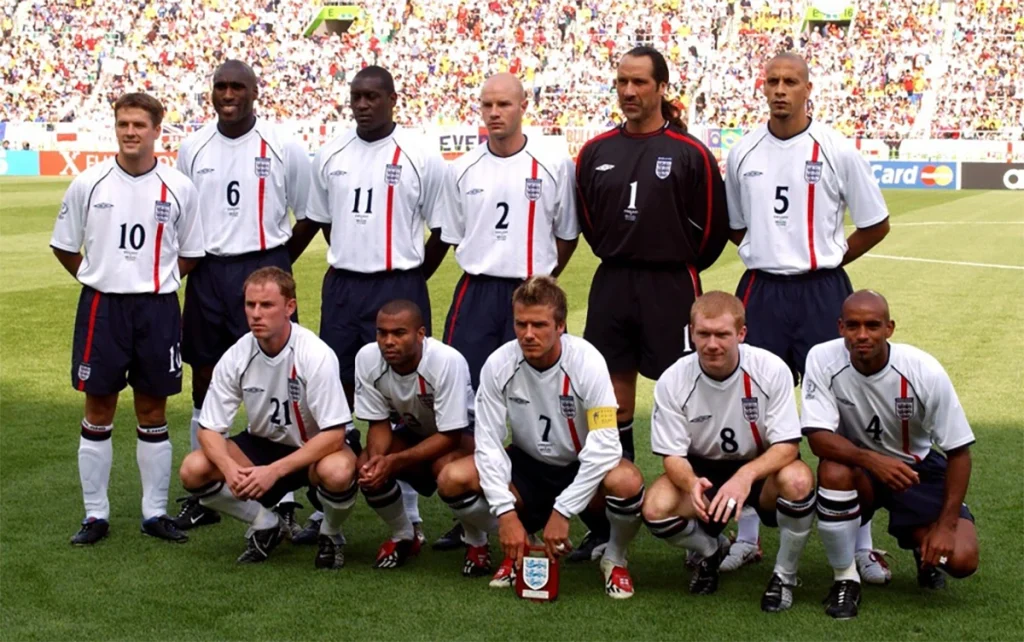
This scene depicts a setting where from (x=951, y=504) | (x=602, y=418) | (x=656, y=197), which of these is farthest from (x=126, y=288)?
(x=951, y=504)

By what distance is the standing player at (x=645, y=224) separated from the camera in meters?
5.92

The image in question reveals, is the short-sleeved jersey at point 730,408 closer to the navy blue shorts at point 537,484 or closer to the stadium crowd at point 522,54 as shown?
the navy blue shorts at point 537,484

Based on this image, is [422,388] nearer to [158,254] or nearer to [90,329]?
[158,254]

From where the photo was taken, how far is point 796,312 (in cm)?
586

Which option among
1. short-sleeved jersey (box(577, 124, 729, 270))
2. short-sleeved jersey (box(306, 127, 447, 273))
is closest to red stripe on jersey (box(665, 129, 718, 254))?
short-sleeved jersey (box(577, 124, 729, 270))

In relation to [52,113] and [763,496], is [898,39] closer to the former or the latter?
[52,113]

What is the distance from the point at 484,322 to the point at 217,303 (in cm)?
141

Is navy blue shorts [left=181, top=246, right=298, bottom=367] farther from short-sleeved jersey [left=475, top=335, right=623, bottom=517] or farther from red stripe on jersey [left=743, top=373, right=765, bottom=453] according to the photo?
red stripe on jersey [left=743, top=373, right=765, bottom=453]

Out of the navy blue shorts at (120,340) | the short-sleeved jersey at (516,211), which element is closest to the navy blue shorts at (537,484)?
the short-sleeved jersey at (516,211)

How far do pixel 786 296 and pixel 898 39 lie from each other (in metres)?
36.1

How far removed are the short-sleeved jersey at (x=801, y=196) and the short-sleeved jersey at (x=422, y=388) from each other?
149 cm

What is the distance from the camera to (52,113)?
1597 inches

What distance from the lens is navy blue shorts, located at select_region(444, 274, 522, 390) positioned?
6.12 meters

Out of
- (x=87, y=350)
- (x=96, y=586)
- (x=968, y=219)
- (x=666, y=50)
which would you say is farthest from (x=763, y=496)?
(x=666, y=50)
